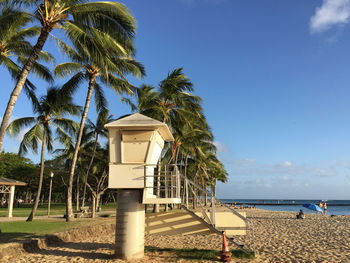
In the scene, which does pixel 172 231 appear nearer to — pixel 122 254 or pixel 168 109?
pixel 122 254

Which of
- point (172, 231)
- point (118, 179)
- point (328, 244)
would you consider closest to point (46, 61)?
point (118, 179)

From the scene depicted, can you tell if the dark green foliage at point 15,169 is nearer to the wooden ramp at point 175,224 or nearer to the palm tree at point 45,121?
the palm tree at point 45,121

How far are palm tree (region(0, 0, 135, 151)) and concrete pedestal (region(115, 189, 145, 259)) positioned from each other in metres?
5.98

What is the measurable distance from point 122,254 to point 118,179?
8.49 ft

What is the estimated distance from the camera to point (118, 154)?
10.8 meters

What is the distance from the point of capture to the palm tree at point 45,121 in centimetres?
2005

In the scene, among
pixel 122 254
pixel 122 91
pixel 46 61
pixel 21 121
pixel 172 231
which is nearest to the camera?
pixel 122 254

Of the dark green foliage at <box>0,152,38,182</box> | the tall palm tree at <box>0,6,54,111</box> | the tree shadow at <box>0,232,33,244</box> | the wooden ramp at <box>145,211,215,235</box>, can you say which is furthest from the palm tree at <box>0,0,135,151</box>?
the dark green foliage at <box>0,152,38,182</box>

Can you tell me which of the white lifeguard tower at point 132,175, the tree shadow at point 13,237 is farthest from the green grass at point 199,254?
the tree shadow at point 13,237

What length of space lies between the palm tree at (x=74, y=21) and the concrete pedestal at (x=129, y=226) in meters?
5.98

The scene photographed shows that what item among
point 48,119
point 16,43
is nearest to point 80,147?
point 48,119

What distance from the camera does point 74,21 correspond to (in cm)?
1248

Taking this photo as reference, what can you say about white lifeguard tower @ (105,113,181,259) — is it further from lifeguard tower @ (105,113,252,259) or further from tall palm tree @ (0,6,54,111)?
tall palm tree @ (0,6,54,111)

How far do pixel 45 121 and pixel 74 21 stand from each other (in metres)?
10.8
